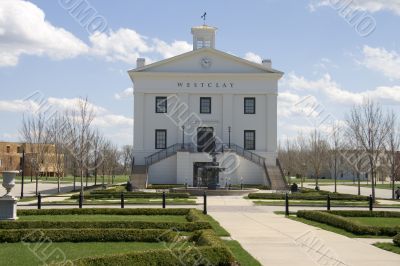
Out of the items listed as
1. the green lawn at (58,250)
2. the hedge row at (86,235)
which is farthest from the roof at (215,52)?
the green lawn at (58,250)

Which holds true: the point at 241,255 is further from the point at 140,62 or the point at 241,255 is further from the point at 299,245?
the point at 140,62

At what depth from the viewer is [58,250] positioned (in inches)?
496

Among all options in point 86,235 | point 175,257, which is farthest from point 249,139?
point 175,257

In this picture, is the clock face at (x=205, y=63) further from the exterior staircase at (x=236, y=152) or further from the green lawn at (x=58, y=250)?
the green lawn at (x=58, y=250)

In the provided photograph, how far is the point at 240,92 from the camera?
5200 cm

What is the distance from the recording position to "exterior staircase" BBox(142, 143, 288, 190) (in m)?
47.0

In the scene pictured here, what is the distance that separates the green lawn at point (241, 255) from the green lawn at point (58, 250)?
5.57 feet

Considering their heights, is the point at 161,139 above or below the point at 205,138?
below

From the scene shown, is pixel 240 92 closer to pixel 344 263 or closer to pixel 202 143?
pixel 202 143

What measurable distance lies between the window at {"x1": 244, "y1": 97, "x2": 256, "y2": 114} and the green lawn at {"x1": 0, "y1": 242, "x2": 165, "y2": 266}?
128 ft

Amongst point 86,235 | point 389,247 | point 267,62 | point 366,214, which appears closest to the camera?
point 389,247

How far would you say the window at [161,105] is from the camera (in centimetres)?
5200

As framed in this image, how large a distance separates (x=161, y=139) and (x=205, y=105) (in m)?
5.15

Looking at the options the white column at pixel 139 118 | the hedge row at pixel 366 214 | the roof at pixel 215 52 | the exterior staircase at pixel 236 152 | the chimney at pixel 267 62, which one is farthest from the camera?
the chimney at pixel 267 62
